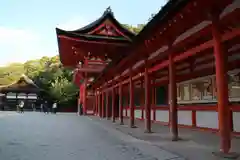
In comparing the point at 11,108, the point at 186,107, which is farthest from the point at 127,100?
the point at 11,108

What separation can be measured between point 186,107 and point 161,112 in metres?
2.56

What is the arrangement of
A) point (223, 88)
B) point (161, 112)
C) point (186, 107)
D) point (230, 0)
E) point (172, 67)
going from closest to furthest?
point (230, 0) → point (223, 88) → point (172, 67) → point (186, 107) → point (161, 112)

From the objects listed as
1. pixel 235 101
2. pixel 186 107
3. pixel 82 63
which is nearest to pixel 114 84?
pixel 186 107

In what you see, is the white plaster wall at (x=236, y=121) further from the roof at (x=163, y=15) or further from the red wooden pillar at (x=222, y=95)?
the roof at (x=163, y=15)

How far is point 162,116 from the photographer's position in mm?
13062

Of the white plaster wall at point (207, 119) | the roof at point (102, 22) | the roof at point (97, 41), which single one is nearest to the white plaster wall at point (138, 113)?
the roof at point (97, 41)

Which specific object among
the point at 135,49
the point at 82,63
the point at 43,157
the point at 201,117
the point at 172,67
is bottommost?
the point at 43,157

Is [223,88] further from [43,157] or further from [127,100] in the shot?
[127,100]

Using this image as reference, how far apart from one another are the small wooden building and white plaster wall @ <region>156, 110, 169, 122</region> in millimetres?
30024

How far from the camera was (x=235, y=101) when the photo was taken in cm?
820

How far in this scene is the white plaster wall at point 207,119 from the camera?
350 inches

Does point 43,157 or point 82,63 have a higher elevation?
point 82,63

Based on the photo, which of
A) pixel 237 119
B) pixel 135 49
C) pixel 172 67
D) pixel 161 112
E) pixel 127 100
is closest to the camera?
pixel 172 67

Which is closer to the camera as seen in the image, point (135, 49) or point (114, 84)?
point (135, 49)
